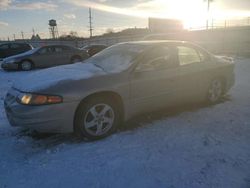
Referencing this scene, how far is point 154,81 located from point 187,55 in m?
1.19

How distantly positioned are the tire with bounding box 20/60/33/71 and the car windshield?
10161 millimetres

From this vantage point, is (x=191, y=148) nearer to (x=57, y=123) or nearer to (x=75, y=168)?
(x=75, y=168)

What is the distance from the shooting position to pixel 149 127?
5.03m

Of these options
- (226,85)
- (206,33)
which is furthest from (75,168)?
(206,33)

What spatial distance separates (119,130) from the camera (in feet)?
16.1

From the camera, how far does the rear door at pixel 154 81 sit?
16.1 ft

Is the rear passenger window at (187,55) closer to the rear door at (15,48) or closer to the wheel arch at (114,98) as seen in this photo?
the wheel arch at (114,98)

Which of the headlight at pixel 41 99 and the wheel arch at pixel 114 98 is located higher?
the headlight at pixel 41 99

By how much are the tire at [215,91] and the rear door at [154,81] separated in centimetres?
121

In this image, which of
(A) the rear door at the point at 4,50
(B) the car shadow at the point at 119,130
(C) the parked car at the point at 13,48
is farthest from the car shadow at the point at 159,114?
(A) the rear door at the point at 4,50

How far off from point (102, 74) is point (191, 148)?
1728 mm

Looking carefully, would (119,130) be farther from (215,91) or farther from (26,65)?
(26,65)

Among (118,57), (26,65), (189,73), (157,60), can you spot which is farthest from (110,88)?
(26,65)

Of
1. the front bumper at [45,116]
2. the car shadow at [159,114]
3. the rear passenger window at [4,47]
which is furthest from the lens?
the rear passenger window at [4,47]
